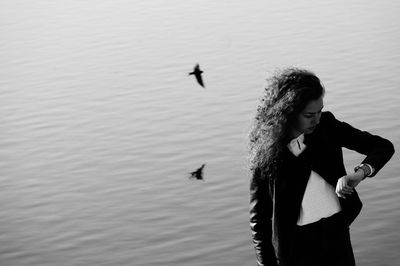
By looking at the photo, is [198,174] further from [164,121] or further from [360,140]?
[360,140]

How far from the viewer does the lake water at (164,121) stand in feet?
34.7

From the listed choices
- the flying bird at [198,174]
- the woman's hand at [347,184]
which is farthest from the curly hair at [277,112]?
the flying bird at [198,174]

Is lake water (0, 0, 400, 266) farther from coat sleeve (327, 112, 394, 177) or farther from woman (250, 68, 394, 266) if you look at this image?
coat sleeve (327, 112, 394, 177)

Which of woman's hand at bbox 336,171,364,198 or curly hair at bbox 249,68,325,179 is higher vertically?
curly hair at bbox 249,68,325,179

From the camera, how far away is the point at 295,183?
4336 millimetres

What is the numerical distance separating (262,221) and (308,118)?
515 mm

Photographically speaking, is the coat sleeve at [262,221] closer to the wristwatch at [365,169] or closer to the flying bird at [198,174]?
the wristwatch at [365,169]

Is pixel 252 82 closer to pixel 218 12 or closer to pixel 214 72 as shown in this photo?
pixel 214 72

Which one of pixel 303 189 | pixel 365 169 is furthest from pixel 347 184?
pixel 303 189

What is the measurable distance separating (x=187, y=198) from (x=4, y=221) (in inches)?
88.2

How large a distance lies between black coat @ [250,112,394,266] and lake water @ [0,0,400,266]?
314 mm

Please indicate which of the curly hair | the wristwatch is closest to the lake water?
the curly hair

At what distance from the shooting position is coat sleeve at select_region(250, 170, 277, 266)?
14.3 feet

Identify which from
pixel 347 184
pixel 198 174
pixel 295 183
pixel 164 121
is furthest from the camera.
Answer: pixel 164 121
